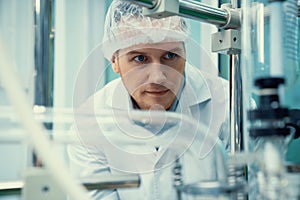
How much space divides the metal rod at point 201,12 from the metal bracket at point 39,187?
15.9 inches

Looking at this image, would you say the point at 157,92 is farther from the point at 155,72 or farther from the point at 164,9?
the point at 164,9

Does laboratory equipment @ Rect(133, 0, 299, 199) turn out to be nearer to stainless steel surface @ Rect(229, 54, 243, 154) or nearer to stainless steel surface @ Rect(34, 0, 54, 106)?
stainless steel surface @ Rect(229, 54, 243, 154)

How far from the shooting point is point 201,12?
796mm

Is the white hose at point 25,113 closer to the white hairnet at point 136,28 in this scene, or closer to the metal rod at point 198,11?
the metal rod at point 198,11

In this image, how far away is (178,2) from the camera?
74 cm

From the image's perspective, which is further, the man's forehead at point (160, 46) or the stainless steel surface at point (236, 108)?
the man's forehead at point (160, 46)

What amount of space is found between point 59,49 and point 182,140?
1120 mm

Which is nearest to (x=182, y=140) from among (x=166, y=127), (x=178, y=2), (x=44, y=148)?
(x=166, y=127)

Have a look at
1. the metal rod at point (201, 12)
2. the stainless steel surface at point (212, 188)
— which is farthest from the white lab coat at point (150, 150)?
the stainless steel surface at point (212, 188)

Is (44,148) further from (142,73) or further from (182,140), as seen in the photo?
(142,73)

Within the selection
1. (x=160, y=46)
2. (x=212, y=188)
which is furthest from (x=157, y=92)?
(x=212, y=188)

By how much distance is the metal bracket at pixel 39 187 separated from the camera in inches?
21.2

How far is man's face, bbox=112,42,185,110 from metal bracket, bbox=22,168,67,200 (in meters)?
0.54

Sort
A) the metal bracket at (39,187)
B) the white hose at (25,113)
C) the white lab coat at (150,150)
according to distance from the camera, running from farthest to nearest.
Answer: the white lab coat at (150,150) < the metal bracket at (39,187) < the white hose at (25,113)
